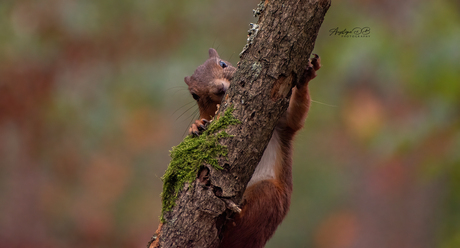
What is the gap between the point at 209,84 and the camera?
345cm

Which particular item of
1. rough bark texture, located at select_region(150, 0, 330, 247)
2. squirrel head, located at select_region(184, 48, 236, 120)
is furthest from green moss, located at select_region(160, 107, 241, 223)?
squirrel head, located at select_region(184, 48, 236, 120)

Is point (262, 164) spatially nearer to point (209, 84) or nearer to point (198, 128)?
point (209, 84)

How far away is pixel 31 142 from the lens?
279 inches

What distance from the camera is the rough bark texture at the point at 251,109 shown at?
7.51 feet

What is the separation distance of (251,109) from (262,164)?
4.06 ft

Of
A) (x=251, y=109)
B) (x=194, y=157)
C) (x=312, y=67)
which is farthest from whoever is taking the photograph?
(x=312, y=67)

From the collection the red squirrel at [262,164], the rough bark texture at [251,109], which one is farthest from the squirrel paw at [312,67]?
the rough bark texture at [251,109]

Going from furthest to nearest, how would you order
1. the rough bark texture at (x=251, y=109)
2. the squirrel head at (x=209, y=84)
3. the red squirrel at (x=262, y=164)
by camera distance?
1. the squirrel head at (x=209, y=84)
2. the red squirrel at (x=262, y=164)
3. the rough bark texture at (x=251, y=109)

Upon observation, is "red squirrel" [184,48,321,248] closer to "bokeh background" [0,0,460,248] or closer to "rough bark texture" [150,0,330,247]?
"rough bark texture" [150,0,330,247]

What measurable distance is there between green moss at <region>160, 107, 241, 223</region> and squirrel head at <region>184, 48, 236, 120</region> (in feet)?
2.91

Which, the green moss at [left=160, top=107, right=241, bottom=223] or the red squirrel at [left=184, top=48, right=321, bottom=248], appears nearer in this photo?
the green moss at [left=160, top=107, right=241, bottom=223]

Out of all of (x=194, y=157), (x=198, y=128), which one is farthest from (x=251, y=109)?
(x=198, y=128)

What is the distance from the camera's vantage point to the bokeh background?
6496 millimetres

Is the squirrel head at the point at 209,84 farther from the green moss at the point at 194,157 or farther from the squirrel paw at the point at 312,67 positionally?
the green moss at the point at 194,157
